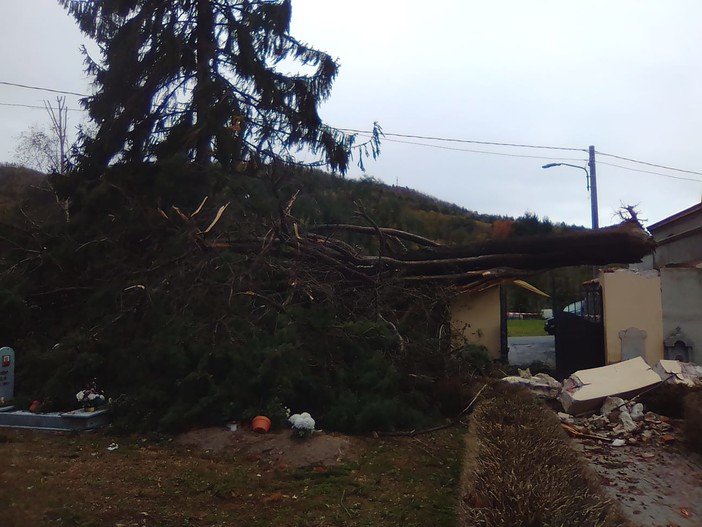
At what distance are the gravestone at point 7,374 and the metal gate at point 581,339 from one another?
9.35 meters

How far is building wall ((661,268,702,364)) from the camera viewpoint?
37.4ft

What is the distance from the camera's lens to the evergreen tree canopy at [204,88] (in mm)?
10281

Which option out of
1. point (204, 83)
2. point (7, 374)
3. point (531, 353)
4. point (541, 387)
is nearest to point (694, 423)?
point (541, 387)

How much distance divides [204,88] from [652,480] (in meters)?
8.51

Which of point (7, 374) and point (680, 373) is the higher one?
point (7, 374)

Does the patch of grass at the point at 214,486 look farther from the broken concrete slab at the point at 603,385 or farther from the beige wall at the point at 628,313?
the beige wall at the point at 628,313

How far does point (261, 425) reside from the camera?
623 centimetres

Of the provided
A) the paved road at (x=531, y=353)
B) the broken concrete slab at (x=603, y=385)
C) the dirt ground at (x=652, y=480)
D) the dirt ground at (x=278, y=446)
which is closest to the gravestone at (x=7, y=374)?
the dirt ground at (x=278, y=446)

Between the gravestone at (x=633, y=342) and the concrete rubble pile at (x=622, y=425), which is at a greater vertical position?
the gravestone at (x=633, y=342)

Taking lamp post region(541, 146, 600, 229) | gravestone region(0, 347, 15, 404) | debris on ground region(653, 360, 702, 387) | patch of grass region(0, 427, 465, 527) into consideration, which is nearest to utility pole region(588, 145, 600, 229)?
lamp post region(541, 146, 600, 229)

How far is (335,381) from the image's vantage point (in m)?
7.12

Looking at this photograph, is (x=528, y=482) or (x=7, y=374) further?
(x=7, y=374)

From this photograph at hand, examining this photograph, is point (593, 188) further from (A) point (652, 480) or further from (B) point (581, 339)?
(A) point (652, 480)

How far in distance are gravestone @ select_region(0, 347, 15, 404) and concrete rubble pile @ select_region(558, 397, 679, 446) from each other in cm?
699
